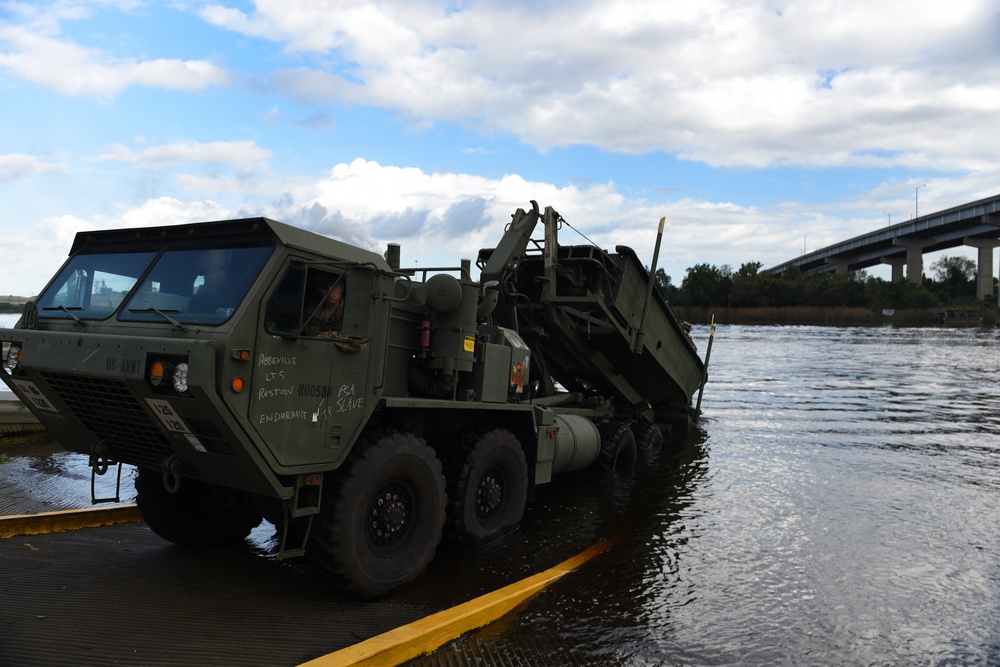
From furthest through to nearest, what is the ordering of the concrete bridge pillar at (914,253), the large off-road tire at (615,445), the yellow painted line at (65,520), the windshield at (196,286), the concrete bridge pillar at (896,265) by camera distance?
the concrete bridge pillar at (896,265), the concrete bridge pillar at (914,253), the large off-road tire at (615,445), the yellow painted line at (65,520), the windshield at (196,286)

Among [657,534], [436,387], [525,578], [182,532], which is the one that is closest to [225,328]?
[436,387]

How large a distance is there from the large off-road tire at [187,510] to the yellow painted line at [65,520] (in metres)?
0.90

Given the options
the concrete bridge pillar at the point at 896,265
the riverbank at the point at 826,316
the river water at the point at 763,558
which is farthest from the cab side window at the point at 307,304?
the concrete bridge pillar at the point at 896,265

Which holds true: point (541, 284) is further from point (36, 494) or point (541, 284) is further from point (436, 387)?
point (36, 494)

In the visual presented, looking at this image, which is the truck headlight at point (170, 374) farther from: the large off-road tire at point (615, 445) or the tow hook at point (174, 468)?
the large off-road tire at point (615, 445)

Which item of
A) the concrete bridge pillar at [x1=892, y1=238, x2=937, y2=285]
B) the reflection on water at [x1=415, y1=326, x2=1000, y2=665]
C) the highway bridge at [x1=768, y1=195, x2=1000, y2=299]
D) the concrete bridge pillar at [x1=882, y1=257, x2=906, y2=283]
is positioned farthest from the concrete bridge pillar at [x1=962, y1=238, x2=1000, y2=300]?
the reflection on water at [x1=415, y1=326, x2=1000, y2=665]

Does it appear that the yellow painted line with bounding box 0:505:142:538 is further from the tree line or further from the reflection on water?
the tree line

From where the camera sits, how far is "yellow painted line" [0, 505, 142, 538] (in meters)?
6.03

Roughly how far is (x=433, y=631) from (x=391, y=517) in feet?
3.30

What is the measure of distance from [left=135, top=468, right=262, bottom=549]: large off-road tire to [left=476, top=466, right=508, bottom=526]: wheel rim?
1910 mm

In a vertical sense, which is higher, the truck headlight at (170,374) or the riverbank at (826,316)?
the riverbank at (826,316)

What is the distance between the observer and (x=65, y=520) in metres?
6.29

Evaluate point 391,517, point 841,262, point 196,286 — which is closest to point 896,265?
point 841,262

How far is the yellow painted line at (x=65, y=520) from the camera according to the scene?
6027 millimetres
